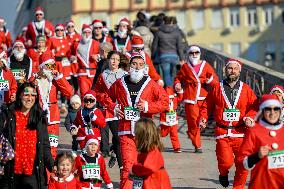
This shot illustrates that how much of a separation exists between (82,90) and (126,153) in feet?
28.1

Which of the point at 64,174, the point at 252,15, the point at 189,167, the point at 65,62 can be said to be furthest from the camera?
the point at 252,15

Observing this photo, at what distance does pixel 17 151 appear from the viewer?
43.5 feet

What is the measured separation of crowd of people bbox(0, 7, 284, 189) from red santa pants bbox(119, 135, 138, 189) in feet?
0.04

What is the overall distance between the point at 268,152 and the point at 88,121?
18.3ft

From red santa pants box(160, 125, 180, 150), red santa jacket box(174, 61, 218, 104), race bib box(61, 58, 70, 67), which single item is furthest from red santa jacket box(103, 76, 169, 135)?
race bib box(61, 58, 70, 67)

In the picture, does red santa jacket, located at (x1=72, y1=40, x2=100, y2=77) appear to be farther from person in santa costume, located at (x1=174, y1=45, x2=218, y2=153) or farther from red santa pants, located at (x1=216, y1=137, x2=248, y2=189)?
red santa pants, located at (x1=216, y1=137, x2=248, y2=189)

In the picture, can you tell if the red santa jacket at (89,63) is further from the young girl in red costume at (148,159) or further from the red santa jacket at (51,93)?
the young girl in red costume at (148,159)

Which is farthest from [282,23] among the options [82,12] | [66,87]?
[66,87]

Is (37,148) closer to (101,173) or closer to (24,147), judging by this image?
(24,147)

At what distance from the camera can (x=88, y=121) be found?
57.4 feet

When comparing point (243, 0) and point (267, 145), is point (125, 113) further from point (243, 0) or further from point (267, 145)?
point (243, 0)

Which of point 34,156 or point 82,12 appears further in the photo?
point 82,12

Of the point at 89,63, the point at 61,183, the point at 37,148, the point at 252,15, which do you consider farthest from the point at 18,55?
the point at 252,15

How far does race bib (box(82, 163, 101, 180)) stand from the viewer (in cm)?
1523
